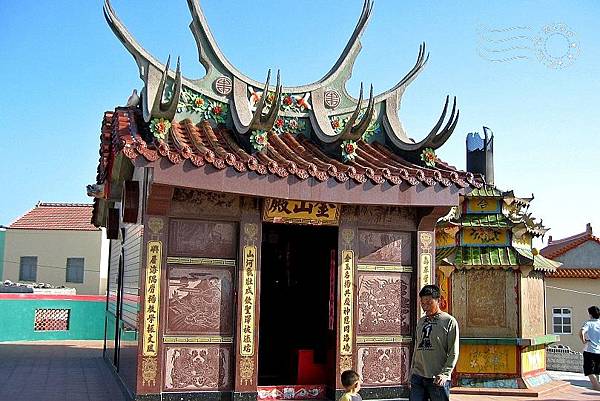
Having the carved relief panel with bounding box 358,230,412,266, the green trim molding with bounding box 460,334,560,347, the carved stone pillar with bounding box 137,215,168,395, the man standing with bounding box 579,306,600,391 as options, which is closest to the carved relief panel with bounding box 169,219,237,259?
the carved stone pillar with bounding box 137,215,168,395

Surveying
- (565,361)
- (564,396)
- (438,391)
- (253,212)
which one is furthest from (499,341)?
(438,391)

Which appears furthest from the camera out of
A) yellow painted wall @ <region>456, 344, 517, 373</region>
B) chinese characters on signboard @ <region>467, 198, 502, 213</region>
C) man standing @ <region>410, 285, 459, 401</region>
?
chinese characters on signboard @ <region>467, 198, 502, 213</region>

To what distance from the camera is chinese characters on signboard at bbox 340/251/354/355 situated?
8922 mm

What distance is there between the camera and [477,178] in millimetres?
8953

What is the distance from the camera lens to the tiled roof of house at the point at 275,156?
294 inches

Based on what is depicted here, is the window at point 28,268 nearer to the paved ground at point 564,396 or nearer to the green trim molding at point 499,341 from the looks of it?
the green trim molding at point 499,341

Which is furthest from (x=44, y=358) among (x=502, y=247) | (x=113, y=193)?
(x=502, y=247)

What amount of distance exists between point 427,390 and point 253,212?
10.7 ft

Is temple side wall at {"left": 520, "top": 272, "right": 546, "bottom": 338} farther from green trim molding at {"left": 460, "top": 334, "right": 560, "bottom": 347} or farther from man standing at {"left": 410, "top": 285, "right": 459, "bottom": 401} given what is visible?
man standing at {"left": 410, "top": 285, "right": 459, "bottom": 401}

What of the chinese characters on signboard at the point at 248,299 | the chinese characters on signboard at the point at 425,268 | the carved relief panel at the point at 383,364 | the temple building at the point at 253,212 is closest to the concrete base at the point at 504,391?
the carved relief panel at the point at 383,364

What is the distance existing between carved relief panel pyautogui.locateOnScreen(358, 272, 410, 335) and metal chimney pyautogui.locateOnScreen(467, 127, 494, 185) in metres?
4.92

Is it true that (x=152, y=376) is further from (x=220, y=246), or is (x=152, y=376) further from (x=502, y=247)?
(x=502, y=247)

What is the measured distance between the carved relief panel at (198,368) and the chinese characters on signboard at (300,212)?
1.68m

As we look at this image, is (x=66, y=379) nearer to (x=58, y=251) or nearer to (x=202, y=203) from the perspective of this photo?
(x=202, y=203)
